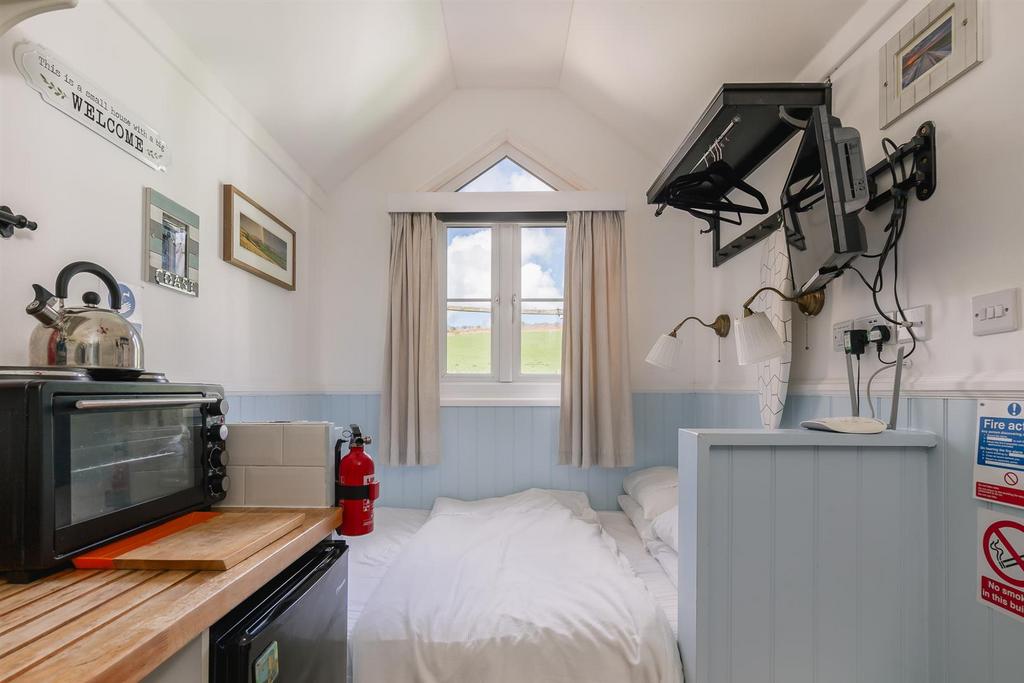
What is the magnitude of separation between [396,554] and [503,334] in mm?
1384

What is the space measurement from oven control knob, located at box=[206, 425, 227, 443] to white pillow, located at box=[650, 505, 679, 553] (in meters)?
1.50

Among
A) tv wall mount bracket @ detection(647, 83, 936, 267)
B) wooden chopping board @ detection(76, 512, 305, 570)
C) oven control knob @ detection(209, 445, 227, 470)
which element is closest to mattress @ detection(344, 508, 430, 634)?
wooden chopping board @ detection(76, 512, 305, 570)

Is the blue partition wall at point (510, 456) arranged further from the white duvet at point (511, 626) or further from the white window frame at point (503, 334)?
the white duvet at point (511, 626)

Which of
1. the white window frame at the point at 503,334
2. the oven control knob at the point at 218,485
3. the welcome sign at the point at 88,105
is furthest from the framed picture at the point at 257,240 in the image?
the oven control knob at the point at 218,485

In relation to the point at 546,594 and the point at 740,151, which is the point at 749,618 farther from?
the point at 740,151

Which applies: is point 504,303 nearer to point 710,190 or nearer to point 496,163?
point 496,163

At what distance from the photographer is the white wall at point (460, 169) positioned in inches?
115

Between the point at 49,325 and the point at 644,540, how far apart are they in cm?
205

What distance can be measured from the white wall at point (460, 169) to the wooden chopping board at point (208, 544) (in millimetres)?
1730

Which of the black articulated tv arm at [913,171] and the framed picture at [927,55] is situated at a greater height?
the framed picture at [927,55]

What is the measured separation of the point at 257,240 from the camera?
2139 millimetres

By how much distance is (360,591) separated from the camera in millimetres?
1684

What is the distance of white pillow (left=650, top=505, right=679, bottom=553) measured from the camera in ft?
5.86

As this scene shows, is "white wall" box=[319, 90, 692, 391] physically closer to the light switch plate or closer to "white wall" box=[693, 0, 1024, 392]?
"white wall" box=[693, 0, 1024, 392]
